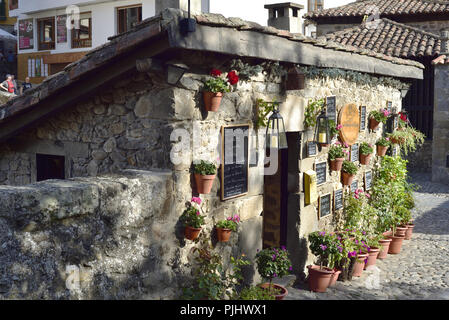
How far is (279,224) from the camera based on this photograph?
6.98 m

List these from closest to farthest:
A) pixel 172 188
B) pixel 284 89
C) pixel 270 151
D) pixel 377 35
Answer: pixel 172 188, pixel 284 89, pixel 270 151, pixel 377 35

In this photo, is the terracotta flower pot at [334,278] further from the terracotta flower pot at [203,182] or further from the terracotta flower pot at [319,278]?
the terracotta flower pot at [203,182]

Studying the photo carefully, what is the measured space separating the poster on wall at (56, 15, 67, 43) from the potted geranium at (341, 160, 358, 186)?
1736cm

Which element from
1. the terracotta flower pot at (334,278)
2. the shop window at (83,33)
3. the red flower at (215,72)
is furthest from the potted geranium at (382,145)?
the shop window at (83,33)

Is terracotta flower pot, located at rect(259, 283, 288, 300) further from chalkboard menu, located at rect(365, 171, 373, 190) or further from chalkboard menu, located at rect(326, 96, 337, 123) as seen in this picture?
chalkboard menu, located at rect(365, 171, 373, 190)

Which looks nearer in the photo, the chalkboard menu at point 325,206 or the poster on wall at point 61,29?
the chalkboard menu at point 325,206

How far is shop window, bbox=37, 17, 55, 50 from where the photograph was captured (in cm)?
2248

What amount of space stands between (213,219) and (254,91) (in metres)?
1.44

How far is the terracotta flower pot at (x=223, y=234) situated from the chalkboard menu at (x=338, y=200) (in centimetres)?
288

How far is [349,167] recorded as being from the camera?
7262 millimetres

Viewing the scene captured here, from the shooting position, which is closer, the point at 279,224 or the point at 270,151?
the point at 270,151

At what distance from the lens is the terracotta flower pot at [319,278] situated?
6.05 m
